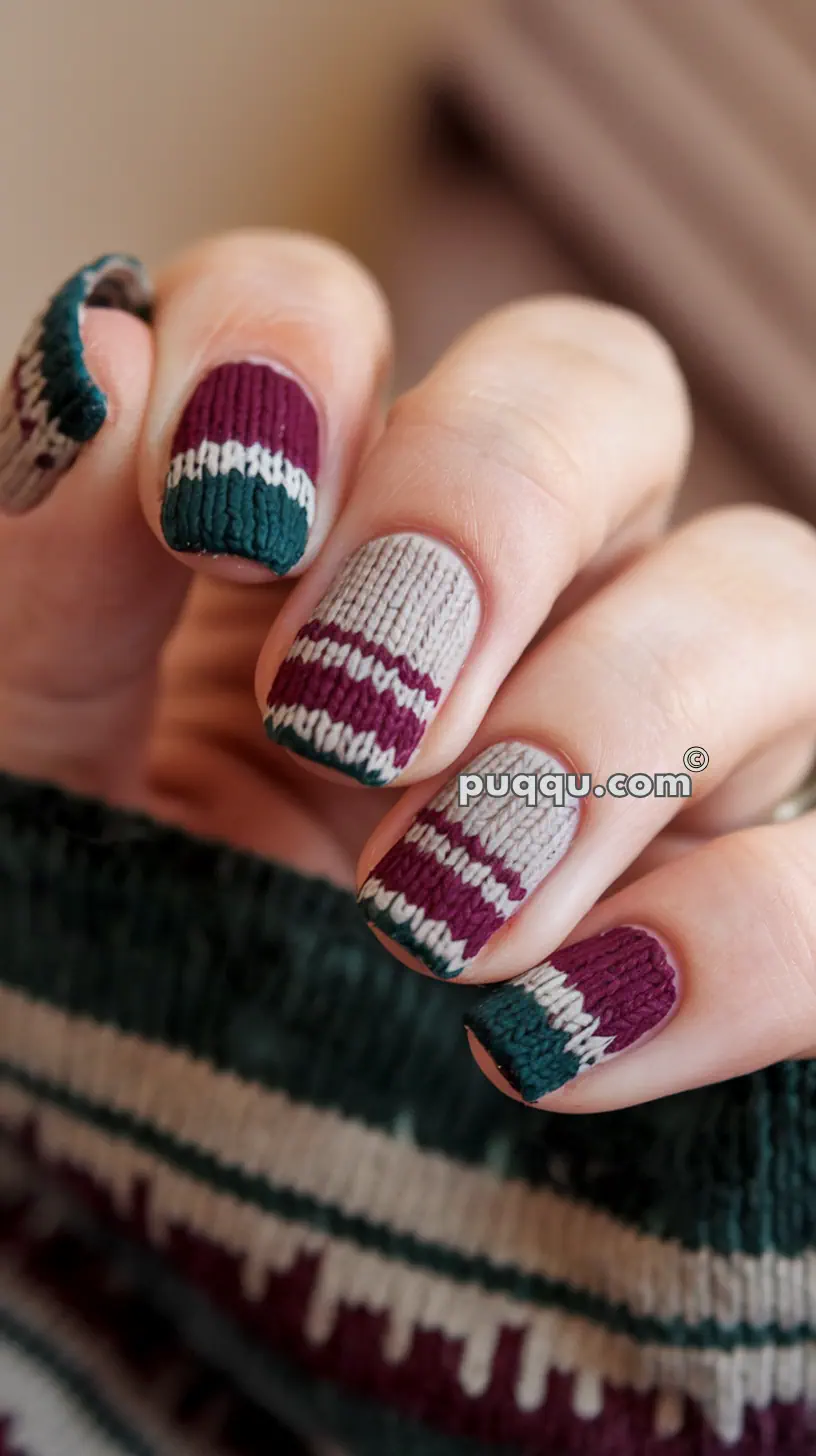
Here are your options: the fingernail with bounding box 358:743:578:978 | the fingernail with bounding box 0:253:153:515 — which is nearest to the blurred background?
the fingernail with bounding box 0:253:153:515

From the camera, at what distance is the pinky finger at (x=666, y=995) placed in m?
0.35

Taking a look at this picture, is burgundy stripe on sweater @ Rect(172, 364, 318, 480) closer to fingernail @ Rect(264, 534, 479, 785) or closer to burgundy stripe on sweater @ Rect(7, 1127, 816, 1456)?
fingernail @ Rect(264, 534, 479, 785)

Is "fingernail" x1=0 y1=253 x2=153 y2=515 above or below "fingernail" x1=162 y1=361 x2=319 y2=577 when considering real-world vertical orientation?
below

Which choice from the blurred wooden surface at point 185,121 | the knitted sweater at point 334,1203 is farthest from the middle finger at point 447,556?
the blurred wooden surface at point 185,121

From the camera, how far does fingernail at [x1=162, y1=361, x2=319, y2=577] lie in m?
0.34

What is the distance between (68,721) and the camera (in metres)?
0.47

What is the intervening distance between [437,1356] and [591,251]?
3.01ft

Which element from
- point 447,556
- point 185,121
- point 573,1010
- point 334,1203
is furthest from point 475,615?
point 185,121

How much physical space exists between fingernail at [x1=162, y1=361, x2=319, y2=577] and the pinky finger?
158 millimetres

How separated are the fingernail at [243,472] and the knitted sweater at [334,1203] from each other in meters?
0.14

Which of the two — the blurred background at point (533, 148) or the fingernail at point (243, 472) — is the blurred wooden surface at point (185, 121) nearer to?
the blurred background at point (533, 148)

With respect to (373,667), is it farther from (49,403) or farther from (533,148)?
(533,148)

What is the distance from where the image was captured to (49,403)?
360mm

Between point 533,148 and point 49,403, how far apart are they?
2.65ft
